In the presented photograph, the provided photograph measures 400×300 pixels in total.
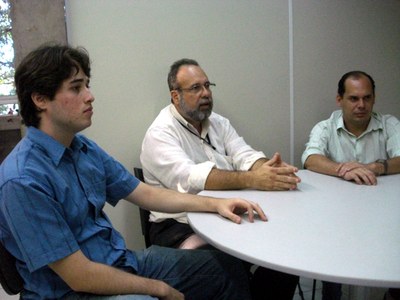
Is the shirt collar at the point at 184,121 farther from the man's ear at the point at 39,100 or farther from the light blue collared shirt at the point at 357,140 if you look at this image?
the man's ear at the point at 39,100

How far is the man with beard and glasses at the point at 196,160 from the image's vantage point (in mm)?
1613

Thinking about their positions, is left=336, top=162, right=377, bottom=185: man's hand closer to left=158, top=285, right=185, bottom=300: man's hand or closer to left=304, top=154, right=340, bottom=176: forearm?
left=304, top=154, right=340, bottom=176: forearm

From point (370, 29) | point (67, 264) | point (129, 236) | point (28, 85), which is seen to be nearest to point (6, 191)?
point (67, 264)

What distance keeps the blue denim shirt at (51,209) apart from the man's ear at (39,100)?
82 mm

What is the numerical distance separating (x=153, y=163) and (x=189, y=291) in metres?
0.76

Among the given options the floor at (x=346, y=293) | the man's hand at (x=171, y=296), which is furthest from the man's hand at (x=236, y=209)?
the floor at (x=346, y=293)

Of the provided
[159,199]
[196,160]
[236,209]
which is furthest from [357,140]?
[159,199]

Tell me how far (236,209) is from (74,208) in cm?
59

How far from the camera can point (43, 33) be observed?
1.98 metres

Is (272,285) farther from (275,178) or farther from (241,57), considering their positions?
(241,57)

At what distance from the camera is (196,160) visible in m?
2.12

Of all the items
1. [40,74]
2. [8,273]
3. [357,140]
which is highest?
[40,74]

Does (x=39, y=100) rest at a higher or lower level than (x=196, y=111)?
higher

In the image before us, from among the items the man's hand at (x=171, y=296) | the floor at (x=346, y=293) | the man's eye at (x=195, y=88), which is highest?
the man's eye at (x=195, y=88)
